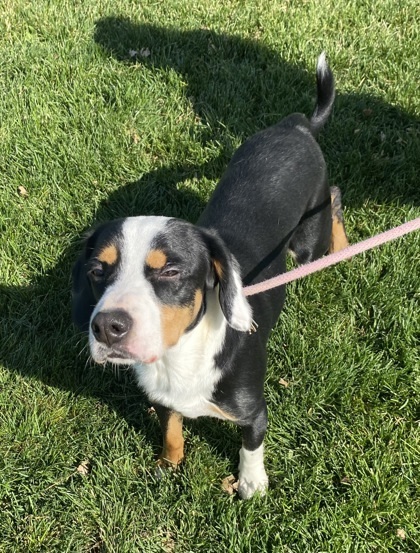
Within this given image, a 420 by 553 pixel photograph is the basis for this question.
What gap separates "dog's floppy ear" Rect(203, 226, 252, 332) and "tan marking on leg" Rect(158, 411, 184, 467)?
79 centimetres

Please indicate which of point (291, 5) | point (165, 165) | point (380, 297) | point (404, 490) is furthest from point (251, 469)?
point (291, 5)

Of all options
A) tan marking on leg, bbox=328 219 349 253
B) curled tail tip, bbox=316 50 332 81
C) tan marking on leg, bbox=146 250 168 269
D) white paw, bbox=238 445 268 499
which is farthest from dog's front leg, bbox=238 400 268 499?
curled tail tip, bbox=316 50 332 81

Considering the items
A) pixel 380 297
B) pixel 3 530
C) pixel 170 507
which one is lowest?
pixel 3 530

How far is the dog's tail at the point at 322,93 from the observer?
141 inches

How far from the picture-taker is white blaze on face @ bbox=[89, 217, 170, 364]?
2.07m

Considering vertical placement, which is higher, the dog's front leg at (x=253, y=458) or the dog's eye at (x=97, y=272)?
the dog's eye at (x=97, y=272)

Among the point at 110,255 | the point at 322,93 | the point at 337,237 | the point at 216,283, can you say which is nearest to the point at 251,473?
the point at 216,283

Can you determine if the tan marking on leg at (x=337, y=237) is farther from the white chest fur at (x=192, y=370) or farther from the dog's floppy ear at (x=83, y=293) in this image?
the dog's floppy ear at (x=83, y=293)

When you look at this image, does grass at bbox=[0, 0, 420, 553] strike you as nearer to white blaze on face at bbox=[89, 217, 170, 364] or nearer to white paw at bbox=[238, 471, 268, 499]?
white paw at bbox=[238, 471, 268, 499]

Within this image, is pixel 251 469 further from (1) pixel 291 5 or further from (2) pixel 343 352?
(1) pixel 291 5

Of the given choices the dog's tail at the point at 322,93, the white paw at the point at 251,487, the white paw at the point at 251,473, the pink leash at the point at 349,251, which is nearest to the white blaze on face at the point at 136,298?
the pink leash at the point at 349,251

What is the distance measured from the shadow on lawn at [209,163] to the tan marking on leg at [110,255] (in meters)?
1.37

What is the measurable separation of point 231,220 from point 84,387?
1355 mm

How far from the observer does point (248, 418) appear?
108 inches
